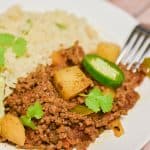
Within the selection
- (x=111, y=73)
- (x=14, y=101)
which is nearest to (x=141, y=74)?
(x=111, y=73)

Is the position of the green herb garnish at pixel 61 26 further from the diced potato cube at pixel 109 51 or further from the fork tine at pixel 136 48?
the fork tine at pixel 136 48

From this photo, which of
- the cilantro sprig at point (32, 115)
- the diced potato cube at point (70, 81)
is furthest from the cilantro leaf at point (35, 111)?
the diced potato cube at point (70, 81)

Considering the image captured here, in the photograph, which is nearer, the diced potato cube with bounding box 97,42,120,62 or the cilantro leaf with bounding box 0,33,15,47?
the cilantro leaf with bounding box 0,33,15,47

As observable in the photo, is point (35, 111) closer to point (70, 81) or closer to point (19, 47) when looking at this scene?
point (70, 81)

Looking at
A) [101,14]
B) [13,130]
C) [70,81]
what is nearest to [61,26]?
[101,14]

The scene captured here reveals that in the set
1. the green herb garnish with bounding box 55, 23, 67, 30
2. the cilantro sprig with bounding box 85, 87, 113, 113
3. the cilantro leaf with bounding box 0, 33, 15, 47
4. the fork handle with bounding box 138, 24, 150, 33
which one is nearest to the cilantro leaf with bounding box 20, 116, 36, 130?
the cilantro sprig with bounding box 85, 87, 113, 113

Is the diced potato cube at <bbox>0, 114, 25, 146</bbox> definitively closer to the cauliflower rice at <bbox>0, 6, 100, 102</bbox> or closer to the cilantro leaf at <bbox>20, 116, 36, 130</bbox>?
the cilantro leaf at <bbox>20, 116, 36, 130</bbox>

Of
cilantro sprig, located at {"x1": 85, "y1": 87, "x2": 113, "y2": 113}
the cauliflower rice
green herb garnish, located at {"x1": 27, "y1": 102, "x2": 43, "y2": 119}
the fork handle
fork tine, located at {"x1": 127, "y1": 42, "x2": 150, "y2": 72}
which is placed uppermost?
the fork handle
